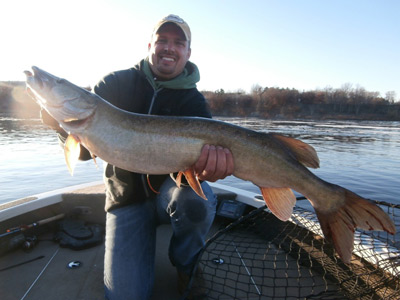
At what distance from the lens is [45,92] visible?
2365 millimetres

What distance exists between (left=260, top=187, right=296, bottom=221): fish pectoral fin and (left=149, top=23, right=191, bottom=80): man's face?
172cm

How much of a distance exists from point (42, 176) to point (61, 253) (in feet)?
27.7

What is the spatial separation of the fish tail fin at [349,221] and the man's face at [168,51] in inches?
83.7

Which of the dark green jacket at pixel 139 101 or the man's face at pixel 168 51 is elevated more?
the man's face at pixel 168 51

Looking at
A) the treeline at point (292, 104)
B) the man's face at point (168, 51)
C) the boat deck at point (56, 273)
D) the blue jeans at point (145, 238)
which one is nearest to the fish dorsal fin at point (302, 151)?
the blue jeans at point (145, 238)

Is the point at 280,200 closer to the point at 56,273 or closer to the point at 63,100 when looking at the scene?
the point at 63,100

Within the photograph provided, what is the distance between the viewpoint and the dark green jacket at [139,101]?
2.98 metres

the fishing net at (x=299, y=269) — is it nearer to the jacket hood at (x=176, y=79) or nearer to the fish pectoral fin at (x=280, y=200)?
the fish pectoral fin at (x=280, y=200)

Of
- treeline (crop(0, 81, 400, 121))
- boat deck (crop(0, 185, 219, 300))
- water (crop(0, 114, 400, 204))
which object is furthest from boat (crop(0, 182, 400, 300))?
treeline (crop(0, 81, 400, 121))

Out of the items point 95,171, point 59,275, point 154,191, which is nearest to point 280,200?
point 154,191

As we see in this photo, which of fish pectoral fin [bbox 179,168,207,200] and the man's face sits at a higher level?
the man's face

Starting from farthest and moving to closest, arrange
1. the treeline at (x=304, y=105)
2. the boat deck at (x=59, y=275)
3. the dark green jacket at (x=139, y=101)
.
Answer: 1. the treeline at (x=304, y=105)
2. the dark green jacket at (x=139, y=101)
3. the boat deck at (x=59, y=275)

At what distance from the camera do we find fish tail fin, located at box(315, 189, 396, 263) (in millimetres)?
2102

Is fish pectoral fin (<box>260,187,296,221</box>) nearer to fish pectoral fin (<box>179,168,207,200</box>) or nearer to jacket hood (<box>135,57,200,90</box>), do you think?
fish pectoral fin (<box>179,168,207,200</box>)
